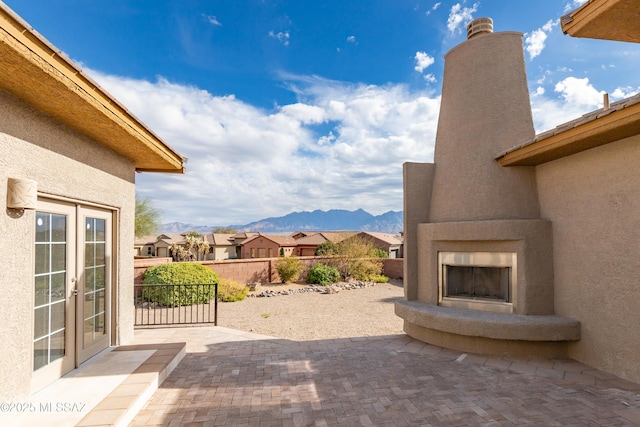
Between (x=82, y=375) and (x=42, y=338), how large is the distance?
755 millimetres

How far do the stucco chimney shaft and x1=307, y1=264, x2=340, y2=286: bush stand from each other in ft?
40.9

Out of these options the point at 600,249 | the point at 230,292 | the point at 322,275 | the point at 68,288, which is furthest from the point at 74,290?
the point at 322,275

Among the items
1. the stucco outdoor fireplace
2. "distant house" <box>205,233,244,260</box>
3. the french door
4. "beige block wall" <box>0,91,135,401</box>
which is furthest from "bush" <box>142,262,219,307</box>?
"distant house" <box>205,233,244,260</box>

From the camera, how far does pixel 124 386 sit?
379cm

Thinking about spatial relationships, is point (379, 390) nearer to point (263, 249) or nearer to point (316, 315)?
point (316, 315)

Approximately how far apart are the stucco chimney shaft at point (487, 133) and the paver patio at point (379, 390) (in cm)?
271

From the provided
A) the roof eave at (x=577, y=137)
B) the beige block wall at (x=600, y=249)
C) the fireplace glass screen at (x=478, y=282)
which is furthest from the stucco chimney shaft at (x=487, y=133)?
the fireplace glass screen at (x=478, y=282)

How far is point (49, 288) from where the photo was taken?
3809mm

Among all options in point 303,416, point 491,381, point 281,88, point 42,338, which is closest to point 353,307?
point 491,381

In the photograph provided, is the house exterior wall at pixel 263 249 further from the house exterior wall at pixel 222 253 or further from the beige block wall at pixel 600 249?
the beige block wall at pixel 600 249

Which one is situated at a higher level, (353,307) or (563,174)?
(563,174)

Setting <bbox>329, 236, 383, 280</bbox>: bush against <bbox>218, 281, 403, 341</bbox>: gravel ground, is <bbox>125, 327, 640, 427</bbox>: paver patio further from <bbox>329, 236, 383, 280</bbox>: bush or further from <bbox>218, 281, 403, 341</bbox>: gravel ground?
<bbox>329, 236, 383, 280</bbox>: bush

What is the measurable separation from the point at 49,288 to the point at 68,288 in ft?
1.11

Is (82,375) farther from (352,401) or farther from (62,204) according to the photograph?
(352,401)
